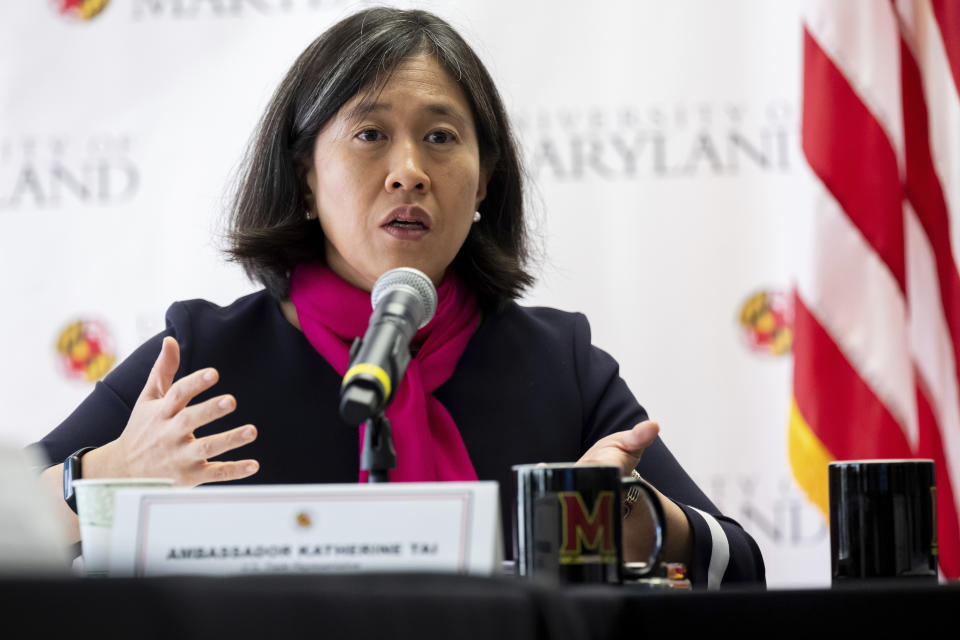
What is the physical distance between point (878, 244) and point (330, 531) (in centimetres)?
192

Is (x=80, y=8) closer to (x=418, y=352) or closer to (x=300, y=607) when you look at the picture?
(x=418, y=352)

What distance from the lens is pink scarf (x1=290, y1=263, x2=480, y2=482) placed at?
167cm

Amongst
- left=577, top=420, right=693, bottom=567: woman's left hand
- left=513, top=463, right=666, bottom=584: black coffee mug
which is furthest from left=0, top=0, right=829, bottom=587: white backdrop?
left=513, top=463, right=666, bottom=584: black coffee mug

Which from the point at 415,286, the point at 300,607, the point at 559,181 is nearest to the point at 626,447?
the point at 415,286

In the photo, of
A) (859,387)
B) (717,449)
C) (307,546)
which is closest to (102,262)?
(717,449)

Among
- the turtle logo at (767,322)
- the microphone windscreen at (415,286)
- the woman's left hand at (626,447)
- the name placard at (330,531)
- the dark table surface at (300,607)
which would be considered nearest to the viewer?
the dark table surface at (300,607)

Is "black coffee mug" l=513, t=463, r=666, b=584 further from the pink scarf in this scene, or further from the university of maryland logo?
the pink scarf

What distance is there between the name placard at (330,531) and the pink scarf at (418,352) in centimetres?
74

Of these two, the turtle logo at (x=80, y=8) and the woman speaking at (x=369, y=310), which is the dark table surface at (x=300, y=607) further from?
the turtle logo at (x=80, y=8)

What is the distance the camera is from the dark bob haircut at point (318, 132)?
1818mm

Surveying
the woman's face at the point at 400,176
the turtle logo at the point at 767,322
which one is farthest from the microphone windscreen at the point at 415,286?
the turtle logo at the point at 767,322

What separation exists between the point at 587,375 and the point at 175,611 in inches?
53.8

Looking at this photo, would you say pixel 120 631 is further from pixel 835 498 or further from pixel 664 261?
pixel 664 261

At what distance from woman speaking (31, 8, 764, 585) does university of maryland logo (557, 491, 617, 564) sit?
0.69m
